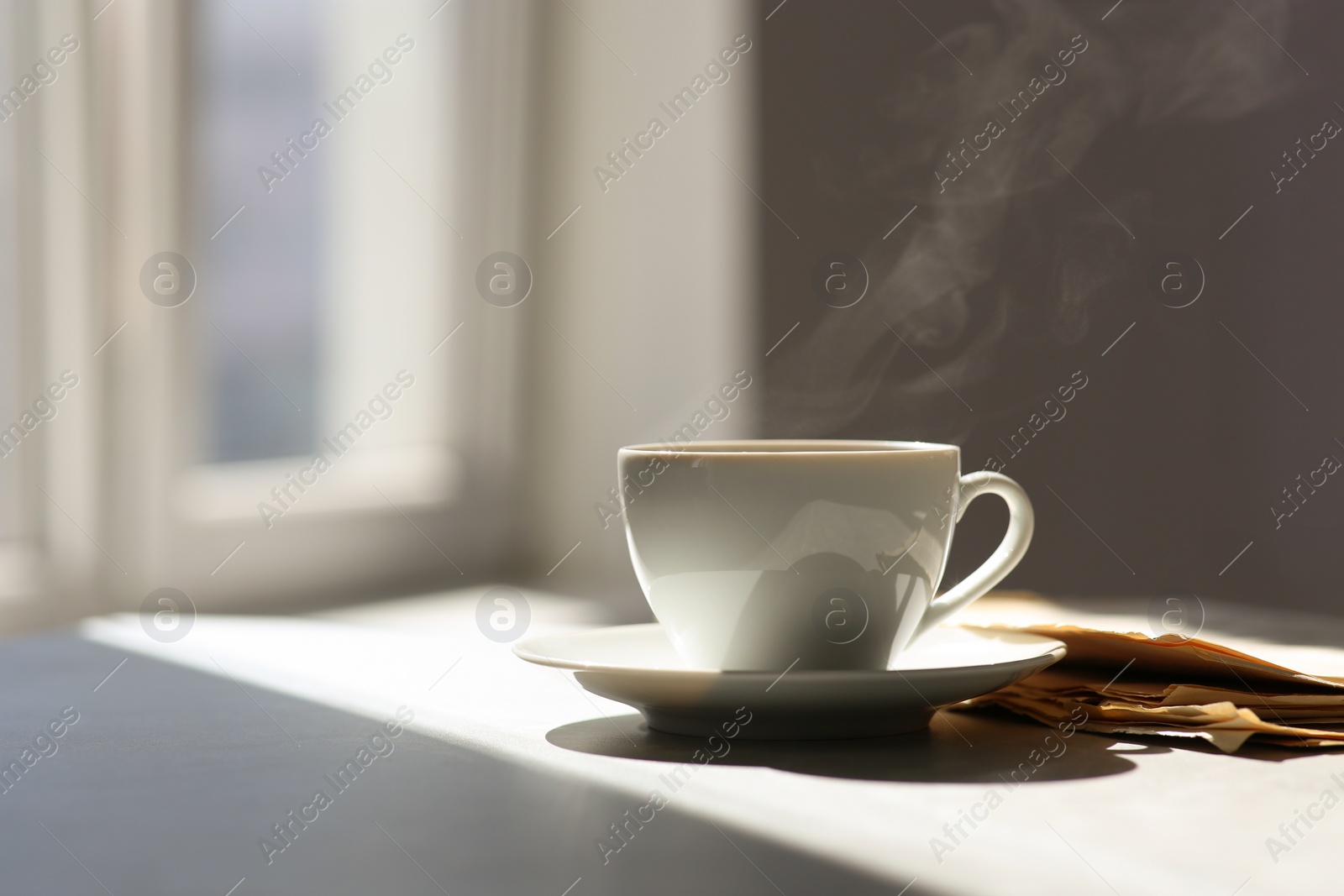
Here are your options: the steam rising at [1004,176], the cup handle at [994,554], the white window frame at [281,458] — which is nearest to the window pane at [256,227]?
the white window frame at [281,458]

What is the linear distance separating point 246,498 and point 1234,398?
1.36 m

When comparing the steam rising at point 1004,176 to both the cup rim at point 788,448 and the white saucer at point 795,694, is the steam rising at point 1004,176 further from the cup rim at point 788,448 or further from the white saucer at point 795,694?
the white saucer at point 795,694

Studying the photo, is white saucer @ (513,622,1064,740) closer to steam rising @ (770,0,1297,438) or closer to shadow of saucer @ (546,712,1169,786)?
shadow of saucer @ (546,712,1169,786)

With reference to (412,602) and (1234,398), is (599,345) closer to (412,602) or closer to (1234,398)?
(412,602)

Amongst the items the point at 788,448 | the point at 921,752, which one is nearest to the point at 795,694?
the point at 921,752

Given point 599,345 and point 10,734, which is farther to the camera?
point 599,345

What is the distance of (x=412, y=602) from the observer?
1744 millimetres

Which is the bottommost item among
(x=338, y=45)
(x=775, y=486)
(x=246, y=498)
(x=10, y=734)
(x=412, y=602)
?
(x=412, y=602)

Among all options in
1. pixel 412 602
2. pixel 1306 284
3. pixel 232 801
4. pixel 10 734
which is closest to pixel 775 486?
pixel 232 801

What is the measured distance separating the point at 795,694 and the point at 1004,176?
5.00ft

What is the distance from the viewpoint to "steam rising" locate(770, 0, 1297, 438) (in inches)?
73.5

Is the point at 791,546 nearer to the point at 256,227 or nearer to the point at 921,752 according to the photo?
the point at 921,752

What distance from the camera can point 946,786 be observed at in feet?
1.95

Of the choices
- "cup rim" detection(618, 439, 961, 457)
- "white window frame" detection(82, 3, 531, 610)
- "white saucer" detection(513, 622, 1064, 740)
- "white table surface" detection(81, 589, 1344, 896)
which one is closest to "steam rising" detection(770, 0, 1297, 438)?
"white window frame" detection(82, 3, 531, 610)
